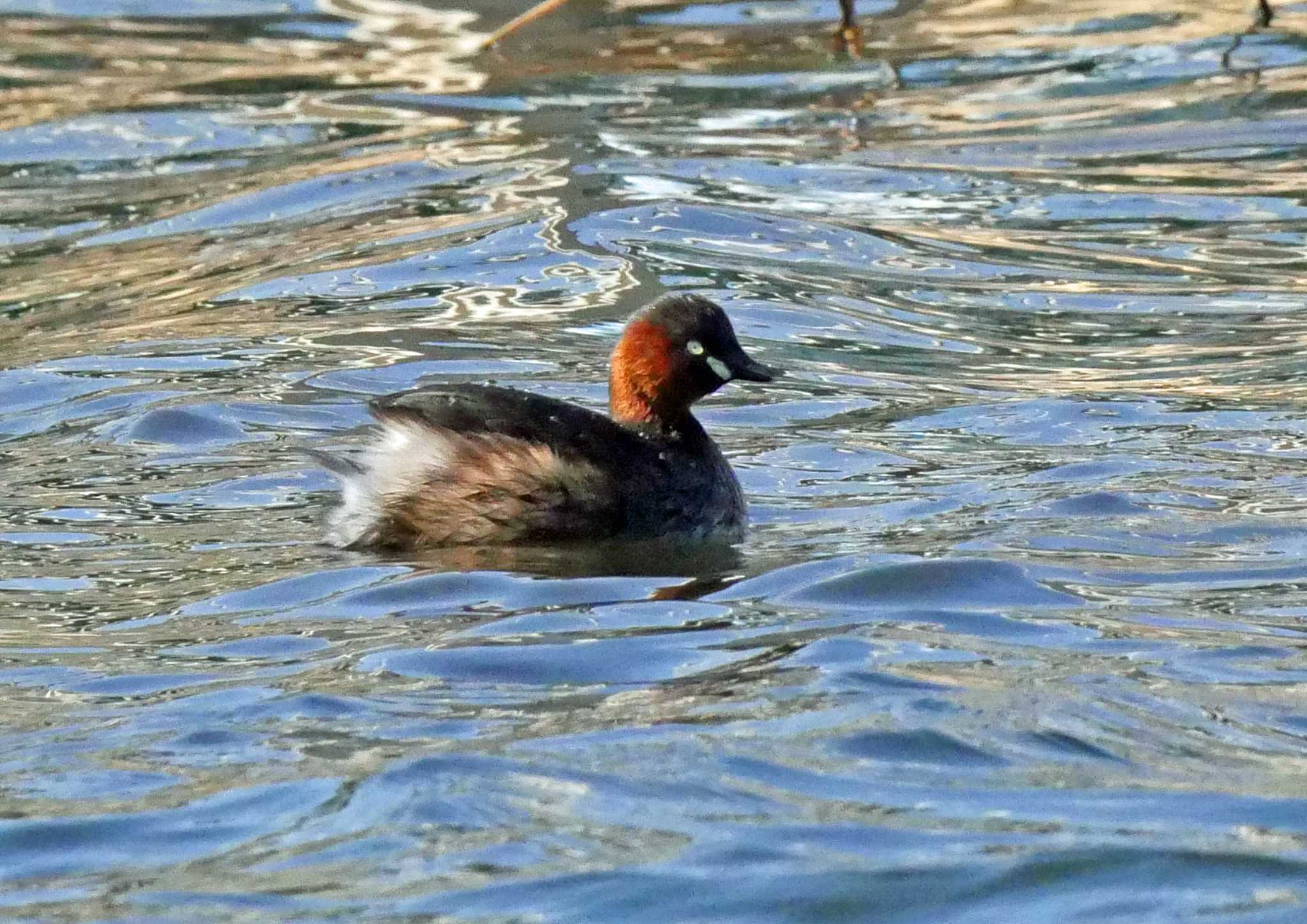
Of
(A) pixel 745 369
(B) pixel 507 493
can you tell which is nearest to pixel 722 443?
(A) pixel 745 369

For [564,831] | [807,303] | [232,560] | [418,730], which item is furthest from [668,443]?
[807,303]

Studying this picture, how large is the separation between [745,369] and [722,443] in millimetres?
1290

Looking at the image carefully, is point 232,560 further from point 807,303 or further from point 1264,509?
point 807,303

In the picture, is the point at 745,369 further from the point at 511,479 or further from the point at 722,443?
the point at 722,443

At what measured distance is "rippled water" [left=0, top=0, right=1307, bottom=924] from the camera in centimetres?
462

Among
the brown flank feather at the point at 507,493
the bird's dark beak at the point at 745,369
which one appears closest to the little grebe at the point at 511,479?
the brown flank feather at the point at 507,493

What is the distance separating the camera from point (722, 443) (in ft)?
29.5

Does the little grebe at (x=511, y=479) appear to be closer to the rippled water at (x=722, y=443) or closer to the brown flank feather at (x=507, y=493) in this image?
the brown flank feather at (x=507, y=493)

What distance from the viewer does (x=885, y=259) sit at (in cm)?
1237

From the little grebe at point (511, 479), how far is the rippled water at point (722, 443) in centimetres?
15

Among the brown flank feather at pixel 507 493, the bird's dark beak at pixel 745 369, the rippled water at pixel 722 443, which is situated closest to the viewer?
the rippled water at pixel 722 443

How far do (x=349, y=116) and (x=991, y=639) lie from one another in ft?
33.8

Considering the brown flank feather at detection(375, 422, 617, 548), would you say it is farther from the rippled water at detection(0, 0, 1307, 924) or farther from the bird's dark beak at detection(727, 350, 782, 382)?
the bird's dark beak at detection(727, 350, 782, 382)

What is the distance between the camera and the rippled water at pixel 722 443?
15.2ft
